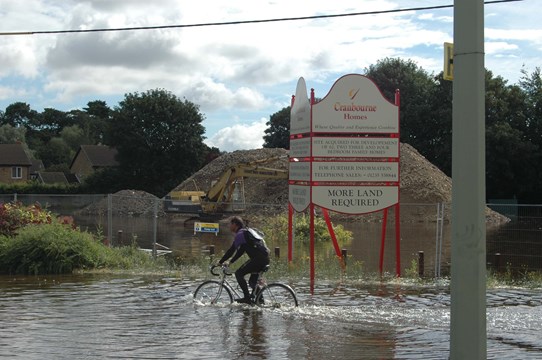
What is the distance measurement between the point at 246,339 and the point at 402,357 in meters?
2.27

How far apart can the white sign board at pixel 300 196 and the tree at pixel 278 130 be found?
258 ft

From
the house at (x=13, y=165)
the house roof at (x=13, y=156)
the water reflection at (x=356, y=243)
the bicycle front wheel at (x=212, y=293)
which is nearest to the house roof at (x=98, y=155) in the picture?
the house at (x=13, y=165)

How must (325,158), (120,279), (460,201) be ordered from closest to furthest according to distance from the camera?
(460,201), (325,158), (120,279)

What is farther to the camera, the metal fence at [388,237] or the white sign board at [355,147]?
the metal fence at [388,237]

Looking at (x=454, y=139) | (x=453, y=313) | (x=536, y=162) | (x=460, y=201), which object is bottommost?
(x=453, y=313)

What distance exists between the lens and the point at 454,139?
631 cm

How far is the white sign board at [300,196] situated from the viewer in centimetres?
1502

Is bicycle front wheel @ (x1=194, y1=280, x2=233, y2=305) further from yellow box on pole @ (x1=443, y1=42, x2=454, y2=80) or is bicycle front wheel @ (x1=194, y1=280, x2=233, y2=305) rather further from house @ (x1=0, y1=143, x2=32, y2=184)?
house @ (x1=0, y1=143, x2=32, y2=184)

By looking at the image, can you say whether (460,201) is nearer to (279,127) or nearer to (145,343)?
(145,343)

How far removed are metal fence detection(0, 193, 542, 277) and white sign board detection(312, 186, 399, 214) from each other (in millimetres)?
1307

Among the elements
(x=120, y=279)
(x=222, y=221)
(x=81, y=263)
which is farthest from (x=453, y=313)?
(x=222, y=221)

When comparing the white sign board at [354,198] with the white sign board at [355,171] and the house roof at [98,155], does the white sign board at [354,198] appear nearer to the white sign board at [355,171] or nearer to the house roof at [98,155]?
the white sign board at [355,171]

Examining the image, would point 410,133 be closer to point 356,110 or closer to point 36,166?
point 356,110

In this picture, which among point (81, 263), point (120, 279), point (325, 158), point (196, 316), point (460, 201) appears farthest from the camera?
point (81, 263)
